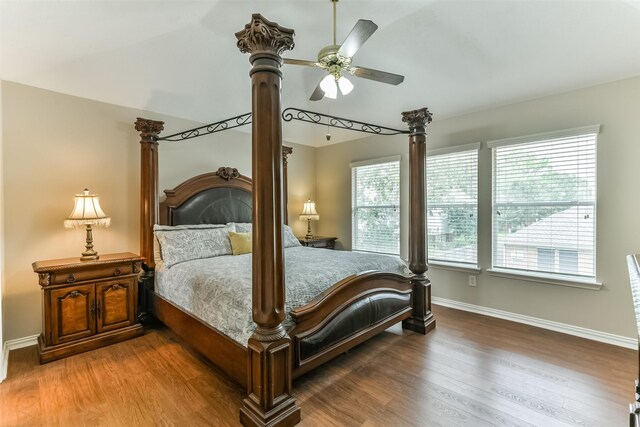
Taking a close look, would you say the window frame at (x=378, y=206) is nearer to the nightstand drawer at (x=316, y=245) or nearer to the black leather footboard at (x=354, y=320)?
the nightstand drawer at (x=316, y=245)

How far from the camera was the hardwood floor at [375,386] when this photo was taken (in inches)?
76.6

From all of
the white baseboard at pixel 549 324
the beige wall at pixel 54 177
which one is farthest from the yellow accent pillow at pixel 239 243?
the white baseboard at pixel 549 324

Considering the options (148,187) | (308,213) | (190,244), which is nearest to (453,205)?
(308,213)

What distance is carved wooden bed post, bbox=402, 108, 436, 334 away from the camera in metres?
3.25

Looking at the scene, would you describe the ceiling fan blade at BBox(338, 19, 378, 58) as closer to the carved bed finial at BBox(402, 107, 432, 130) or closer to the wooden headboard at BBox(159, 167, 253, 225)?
the carved bed finial at BBox(402, 107, 432, 130)

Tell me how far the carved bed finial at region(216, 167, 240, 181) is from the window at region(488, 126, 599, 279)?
11.2ft

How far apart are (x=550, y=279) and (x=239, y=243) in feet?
11.4

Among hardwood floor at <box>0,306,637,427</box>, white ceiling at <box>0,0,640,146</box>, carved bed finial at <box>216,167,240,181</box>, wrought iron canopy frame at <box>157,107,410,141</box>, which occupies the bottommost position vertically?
hardwood floor at <box>0,306,637,427</box>

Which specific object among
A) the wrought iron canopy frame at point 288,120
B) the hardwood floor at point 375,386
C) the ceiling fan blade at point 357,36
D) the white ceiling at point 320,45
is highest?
the white ceiling at point 320,45

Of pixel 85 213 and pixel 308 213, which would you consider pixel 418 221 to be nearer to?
pixel 308 213

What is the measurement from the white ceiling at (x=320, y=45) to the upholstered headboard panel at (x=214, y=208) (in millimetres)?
1188

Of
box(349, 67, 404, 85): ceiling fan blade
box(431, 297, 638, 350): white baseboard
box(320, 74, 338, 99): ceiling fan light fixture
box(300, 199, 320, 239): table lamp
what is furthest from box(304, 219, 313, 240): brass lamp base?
A: box(349, 67, 404, 85): ceiling fan blade

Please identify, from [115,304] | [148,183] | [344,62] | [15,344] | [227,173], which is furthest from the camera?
[227,173]

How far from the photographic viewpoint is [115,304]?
9.87ft
